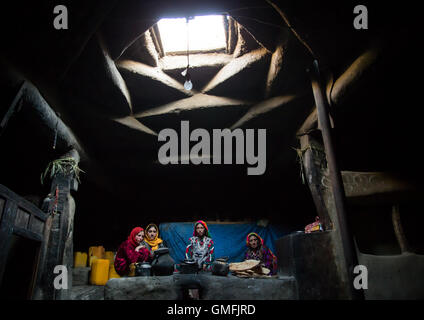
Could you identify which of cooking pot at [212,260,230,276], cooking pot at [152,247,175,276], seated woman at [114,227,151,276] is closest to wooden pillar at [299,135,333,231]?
cooking pot at [212,260,230,276]

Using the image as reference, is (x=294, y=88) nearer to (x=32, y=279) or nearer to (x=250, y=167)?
(x=250, y=167)

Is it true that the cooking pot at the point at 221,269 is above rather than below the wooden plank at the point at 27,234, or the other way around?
below

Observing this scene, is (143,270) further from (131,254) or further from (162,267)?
(131,254)

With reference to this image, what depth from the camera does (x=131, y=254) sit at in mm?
5660

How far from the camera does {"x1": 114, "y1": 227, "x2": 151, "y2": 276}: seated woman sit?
18.2 ft

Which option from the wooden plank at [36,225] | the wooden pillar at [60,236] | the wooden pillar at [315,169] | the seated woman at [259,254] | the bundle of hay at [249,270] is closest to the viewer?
the wooden plank at [36,225]

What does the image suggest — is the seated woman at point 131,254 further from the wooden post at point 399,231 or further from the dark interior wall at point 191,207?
the wooden post at point 399,231

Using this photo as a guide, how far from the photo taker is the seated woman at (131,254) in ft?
18.2

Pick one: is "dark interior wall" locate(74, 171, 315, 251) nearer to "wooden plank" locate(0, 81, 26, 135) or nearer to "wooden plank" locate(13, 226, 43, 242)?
"wooden plank" locate(13, 226, 43, 242)

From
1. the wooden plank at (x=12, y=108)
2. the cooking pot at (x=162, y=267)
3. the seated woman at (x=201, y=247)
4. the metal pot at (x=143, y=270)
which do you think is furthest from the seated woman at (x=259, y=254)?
the wooden plank at (x=12, y=108)

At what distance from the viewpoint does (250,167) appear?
7.12 m
